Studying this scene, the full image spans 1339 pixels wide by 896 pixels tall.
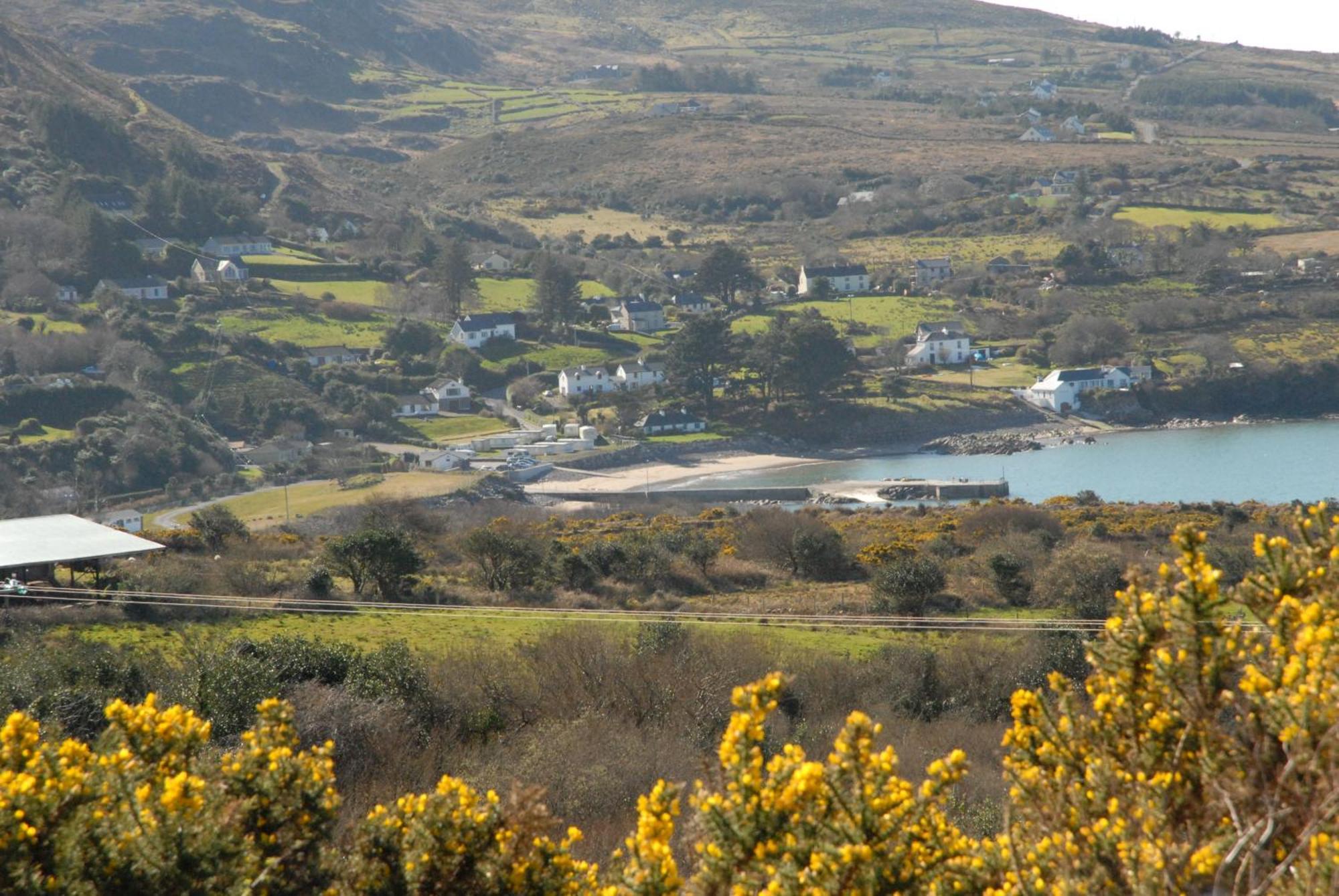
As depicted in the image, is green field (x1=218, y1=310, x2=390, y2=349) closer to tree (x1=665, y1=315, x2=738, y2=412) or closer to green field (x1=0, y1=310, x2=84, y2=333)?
green field (x1=0, y1=310, x2=84, y2=333)

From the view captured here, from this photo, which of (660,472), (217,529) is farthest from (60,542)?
(660,472)

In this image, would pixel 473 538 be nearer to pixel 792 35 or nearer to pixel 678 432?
pixel 678 432

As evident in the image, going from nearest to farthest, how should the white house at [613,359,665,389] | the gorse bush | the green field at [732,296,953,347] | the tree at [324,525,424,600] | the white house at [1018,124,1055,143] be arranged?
1. the gorse bush
2. the tree at [324,525,424,600]
3. the white house at [613,359,665,389]
4. the green field at [732,296,953,347]
5. the white house at [1018,124,1055,143]

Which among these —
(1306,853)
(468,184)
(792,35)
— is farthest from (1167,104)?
(1306,853)

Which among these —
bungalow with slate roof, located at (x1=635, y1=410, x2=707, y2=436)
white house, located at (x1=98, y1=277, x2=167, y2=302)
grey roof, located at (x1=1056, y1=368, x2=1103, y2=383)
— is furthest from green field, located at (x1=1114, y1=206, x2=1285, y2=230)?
white house, located at (x1=98, y1=277, x2=167, y2=302)

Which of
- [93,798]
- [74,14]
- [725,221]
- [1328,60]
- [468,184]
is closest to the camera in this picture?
[93,798]

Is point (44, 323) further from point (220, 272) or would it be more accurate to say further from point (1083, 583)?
point (1083, 583)
